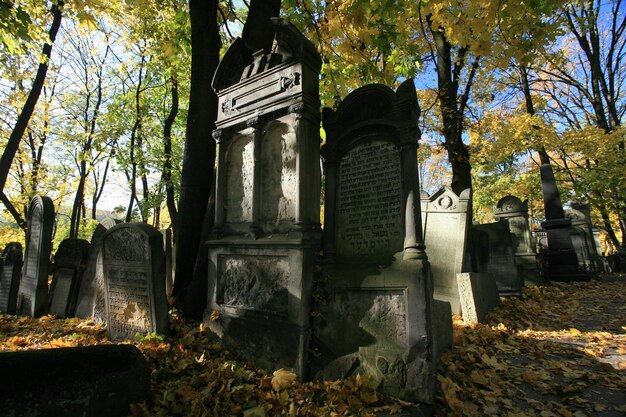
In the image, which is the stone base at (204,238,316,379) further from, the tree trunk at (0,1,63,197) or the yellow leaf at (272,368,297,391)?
the tree trunk at (0,1,63,197)

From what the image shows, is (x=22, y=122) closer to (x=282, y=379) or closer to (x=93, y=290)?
(x=93, y=290)

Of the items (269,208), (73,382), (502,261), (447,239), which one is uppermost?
(269,208)

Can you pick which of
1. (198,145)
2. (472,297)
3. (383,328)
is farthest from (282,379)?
(198,145)

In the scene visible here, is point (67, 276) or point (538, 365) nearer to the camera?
point (538, 365)

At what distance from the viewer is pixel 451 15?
4.58 metres

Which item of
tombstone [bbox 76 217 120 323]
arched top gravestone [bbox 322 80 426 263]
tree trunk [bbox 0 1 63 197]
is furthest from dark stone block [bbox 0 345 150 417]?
tree trunk [bbox 0 1 63 197]

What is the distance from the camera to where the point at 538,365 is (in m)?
3.57

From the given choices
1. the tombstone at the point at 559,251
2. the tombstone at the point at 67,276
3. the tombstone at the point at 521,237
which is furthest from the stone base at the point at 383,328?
the tombstone at the point at 559,251

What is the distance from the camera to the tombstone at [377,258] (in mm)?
3088

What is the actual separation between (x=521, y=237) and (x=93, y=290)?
10.4m

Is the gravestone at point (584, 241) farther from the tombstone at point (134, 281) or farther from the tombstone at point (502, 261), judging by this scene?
the tombstone at point (134, 281)

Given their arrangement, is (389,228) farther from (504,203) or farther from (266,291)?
(504,203)

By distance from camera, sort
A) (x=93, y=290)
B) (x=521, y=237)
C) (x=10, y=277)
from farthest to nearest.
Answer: (x=521, y=237), (x=10, y=277), (x=93, y=290)

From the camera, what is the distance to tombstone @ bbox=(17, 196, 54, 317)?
5.66 m
